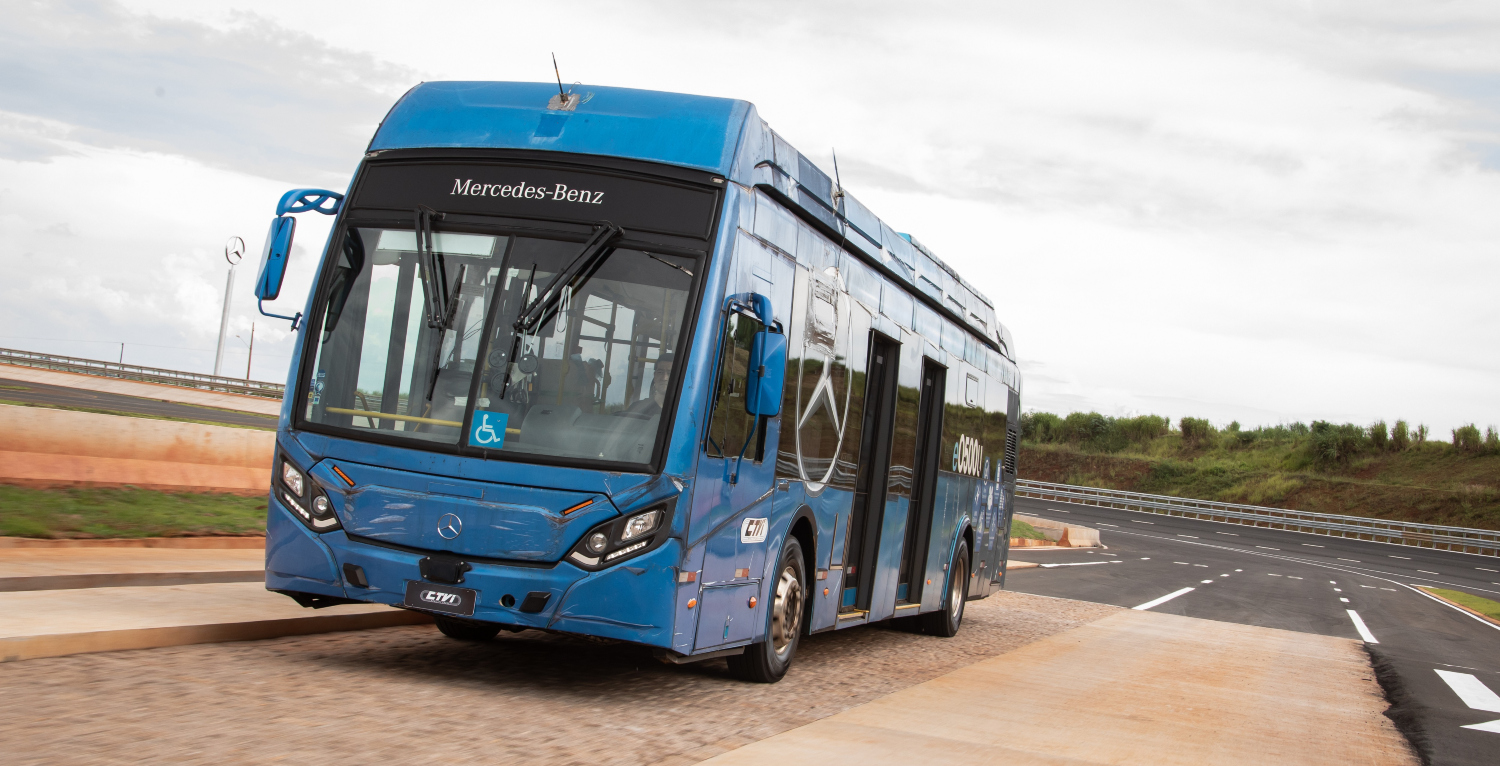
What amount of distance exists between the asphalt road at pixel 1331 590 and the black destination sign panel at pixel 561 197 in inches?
223

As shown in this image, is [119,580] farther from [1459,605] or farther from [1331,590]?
[1459,605]

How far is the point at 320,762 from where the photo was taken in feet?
16.4

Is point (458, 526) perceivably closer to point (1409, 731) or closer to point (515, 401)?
point (515, 401)

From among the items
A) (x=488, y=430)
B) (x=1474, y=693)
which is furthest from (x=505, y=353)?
(x=1474, y=693)

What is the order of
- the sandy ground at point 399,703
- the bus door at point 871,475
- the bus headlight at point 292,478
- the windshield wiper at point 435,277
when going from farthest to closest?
the bus door at point 871,475
the bus headlight at point 292,478
the windshield wiper at point 435,277
the sandy ground at point 399,703

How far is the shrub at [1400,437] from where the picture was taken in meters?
75.6

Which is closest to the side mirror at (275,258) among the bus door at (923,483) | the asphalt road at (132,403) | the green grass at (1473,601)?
the bus door at (923,483)

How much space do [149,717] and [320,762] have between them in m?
0.99

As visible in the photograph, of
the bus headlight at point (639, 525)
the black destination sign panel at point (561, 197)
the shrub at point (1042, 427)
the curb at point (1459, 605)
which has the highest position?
the shrub at point (1042, 427)

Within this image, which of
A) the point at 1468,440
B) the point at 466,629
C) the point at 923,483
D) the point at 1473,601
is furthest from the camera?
the point at 1468,440

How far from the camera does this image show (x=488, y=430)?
22.6 feet

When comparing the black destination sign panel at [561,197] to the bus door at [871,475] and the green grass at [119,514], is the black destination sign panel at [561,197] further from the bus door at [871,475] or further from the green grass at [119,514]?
the green grass at [119,514]

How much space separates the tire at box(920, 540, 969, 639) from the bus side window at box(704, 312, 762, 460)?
20.6 feet

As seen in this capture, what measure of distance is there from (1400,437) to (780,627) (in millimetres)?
77223
